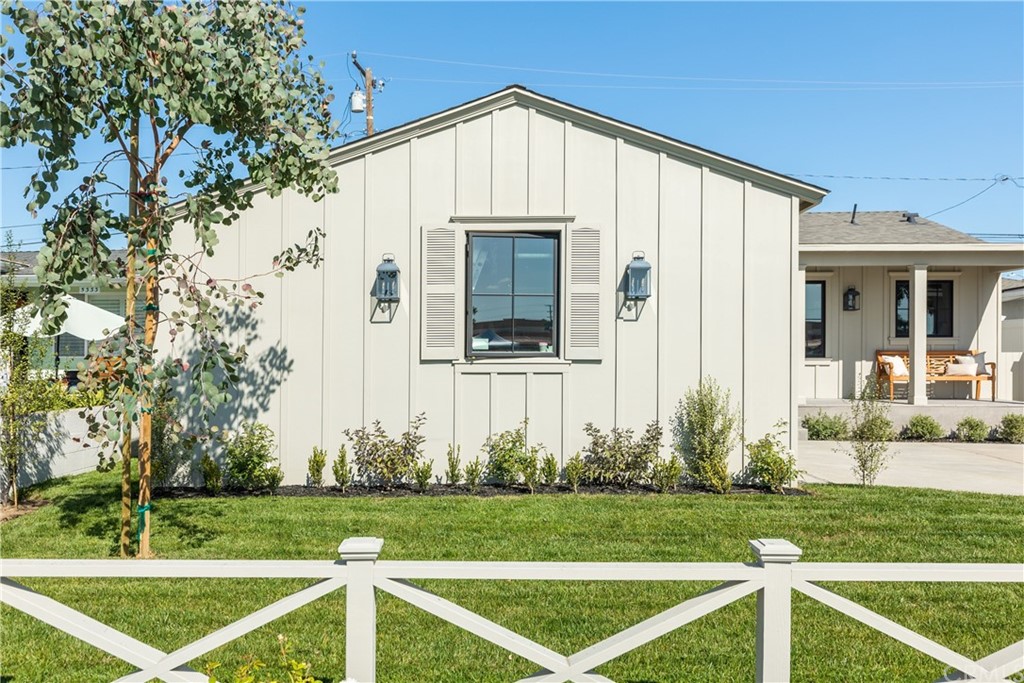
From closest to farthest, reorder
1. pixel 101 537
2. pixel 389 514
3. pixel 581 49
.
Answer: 1. pixel 101 537
2. pixel 389 514
3. pixel 581 49

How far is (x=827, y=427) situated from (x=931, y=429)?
158 cm

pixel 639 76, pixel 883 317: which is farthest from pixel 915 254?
pixel 639 76

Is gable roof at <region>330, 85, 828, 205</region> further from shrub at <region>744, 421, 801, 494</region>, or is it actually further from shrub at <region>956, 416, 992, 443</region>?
shrub at <region>956, 416, 992, 443</region>

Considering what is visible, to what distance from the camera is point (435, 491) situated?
6.62 meters

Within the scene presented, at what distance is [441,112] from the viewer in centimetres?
674

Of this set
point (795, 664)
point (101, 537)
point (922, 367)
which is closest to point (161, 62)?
point (101, 537)

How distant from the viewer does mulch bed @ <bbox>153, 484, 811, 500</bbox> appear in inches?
256

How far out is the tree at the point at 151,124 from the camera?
12.9 feet

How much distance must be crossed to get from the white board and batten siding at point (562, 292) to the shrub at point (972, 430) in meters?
5.31

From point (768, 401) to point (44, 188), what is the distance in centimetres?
641

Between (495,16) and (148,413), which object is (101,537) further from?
(495,16)

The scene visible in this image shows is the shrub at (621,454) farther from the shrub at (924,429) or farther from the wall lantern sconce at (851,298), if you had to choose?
the wall lantern sconce at (851,298)

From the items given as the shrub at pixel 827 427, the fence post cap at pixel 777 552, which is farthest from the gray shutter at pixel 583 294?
the shrub at pixel 827 427

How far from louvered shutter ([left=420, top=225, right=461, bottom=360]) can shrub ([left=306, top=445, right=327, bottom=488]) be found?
144cm
